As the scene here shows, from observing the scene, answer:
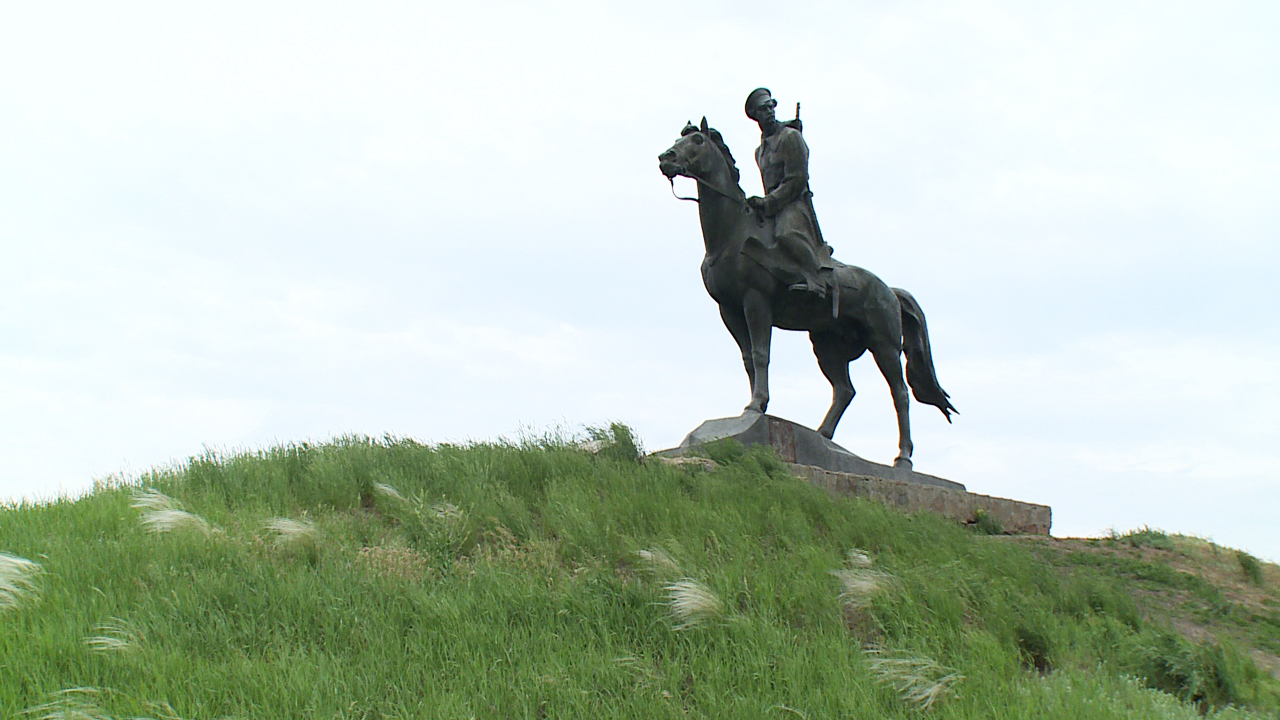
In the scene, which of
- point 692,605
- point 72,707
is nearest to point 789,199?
point 692,605

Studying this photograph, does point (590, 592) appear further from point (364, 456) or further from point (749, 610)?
point (364, 456)

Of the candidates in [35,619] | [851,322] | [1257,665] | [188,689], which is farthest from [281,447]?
[1257,665]

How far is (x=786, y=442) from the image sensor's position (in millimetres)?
10570

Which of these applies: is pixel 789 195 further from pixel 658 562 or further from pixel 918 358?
pixel 658 562

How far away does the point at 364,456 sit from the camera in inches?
320

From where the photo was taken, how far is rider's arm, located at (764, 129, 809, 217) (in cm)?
1102

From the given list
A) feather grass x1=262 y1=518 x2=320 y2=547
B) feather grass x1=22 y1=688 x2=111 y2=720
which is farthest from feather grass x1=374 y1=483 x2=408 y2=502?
feather grass x1=22 y1=688 x2=111 y2=720

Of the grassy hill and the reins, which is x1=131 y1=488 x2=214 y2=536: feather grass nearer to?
the grassy hill

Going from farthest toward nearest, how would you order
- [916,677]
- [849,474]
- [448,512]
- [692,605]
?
[849,474]
[448,512]
[692,605]
[916,677]

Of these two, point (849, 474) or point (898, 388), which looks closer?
point (849, 474)

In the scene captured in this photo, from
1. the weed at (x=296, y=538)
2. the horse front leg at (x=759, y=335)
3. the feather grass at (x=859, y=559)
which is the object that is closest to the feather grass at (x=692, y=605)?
the feather grass at (x=859, y=559)

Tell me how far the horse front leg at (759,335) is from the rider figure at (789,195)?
0.38m

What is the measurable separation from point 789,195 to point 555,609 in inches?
274

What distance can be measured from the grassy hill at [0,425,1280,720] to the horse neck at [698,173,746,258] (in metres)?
3.43
